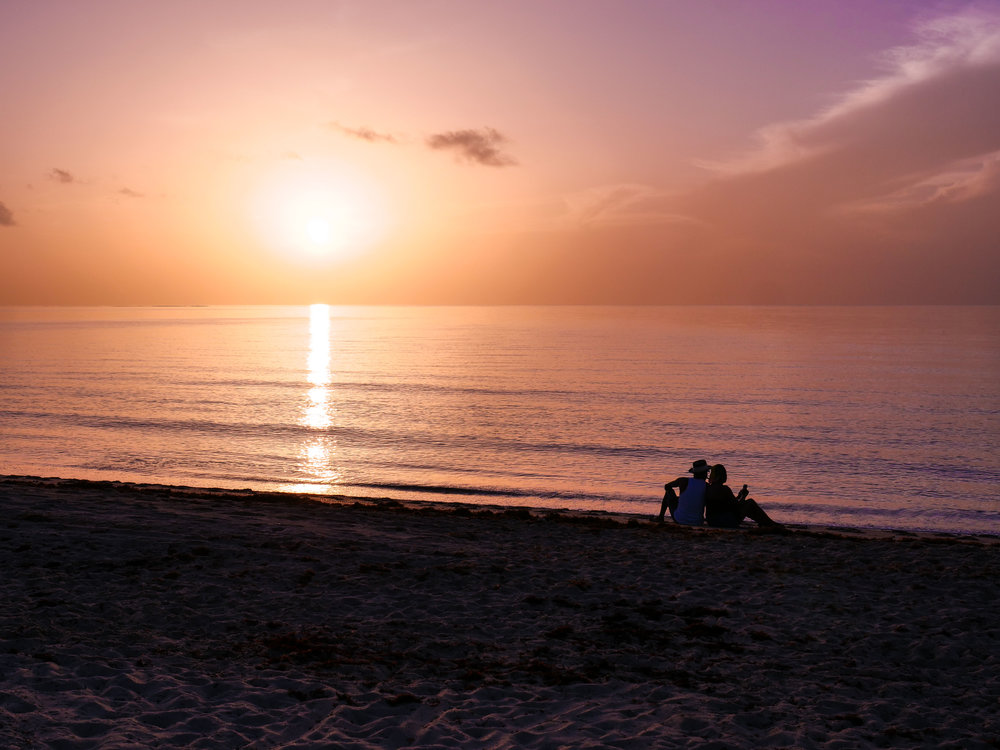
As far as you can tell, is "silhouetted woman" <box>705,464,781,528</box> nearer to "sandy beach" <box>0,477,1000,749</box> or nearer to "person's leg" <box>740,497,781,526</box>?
"person's leg" <box>740,497,781,526</box>

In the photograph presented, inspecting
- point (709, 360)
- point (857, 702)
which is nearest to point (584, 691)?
point (857, 702)

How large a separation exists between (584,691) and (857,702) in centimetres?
288

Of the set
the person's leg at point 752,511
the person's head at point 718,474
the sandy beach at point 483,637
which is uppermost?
the person's head at point 718,474

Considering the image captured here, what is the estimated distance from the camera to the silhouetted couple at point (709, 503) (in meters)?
16.5

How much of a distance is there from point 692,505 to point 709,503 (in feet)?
1.24

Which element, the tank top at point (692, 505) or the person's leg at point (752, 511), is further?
the tank top at point (692, 505)

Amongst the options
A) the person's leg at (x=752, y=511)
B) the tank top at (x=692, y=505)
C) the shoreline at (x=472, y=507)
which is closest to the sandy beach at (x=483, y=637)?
the person's leg at (x=752, y=511)

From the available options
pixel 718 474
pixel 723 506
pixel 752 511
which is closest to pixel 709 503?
pixel 723 506

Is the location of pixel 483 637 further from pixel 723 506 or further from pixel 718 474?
pixel 723 506

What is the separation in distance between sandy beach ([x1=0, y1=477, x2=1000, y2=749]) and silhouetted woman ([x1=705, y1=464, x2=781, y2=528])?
31.4 inches

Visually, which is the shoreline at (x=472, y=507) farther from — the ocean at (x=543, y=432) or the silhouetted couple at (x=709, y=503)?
the ocean at (x=543, y=432)

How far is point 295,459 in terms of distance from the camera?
28.5 m

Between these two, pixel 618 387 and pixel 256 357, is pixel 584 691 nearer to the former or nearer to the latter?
pixel 618 387

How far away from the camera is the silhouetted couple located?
54.1ft
